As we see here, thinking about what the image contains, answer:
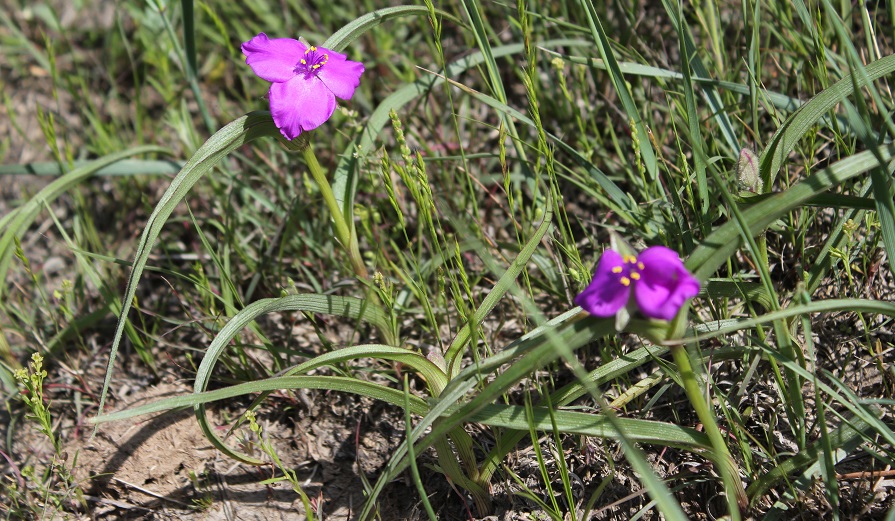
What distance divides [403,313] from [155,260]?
963 millimetres

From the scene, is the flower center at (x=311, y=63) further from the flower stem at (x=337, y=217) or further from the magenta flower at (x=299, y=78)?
the flower stem at (x=337, y=217)

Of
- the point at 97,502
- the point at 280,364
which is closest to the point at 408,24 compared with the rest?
the point at 280,364

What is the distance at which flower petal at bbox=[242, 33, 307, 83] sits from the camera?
1553 mm

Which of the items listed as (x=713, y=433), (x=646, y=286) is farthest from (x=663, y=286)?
(x=713, y=433)

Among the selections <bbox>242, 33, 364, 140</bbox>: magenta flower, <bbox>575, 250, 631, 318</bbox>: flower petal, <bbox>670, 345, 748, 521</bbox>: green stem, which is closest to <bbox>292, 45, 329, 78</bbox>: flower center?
<bbox>242, 33, 364, 140</bbox>: magenta flower

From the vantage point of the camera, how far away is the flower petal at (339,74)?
159cm

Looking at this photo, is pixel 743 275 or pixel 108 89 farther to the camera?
pixel 108 89

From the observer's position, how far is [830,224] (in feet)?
6.19

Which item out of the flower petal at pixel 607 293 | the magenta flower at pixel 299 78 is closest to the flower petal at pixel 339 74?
the magenta flower at pixel 299 78

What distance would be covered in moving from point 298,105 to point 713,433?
1.07m

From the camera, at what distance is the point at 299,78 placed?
1.57m

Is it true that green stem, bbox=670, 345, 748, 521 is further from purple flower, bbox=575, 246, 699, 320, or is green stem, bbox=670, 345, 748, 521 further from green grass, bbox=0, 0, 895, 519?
purple flower, bbox=575, 246, 699, 320

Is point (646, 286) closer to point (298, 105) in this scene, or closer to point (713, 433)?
point (713, 433)

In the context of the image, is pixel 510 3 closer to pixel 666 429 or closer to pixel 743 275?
pixel 743 275
